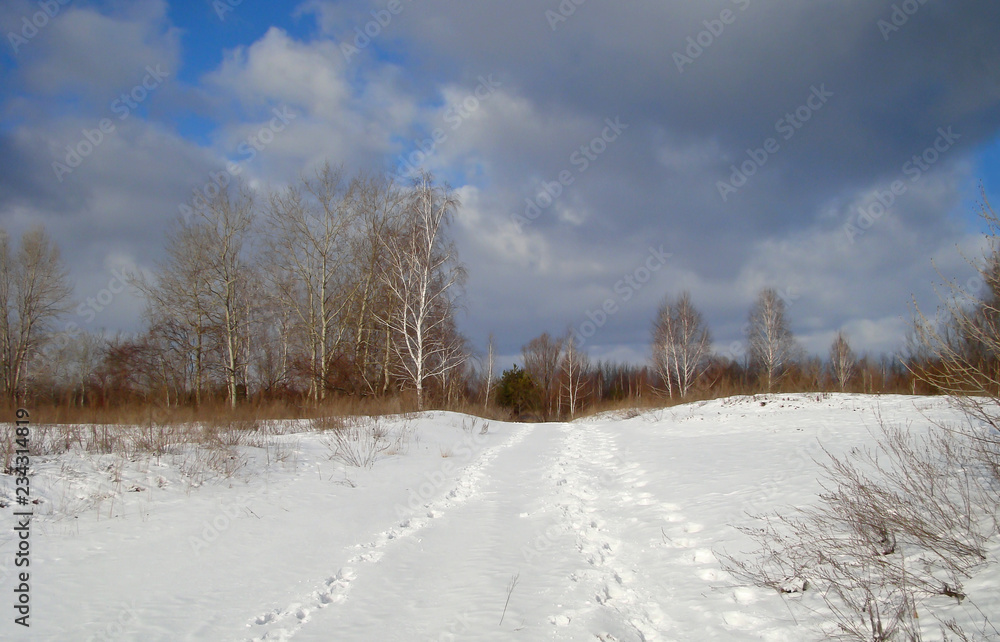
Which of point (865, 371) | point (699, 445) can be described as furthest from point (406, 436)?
point (865, 371)

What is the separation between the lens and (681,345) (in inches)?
1575

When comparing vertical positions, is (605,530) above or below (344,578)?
below

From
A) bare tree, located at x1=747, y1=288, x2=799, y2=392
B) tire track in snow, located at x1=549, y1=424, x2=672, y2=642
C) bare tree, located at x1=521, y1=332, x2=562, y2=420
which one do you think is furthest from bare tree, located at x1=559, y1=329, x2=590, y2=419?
tire track in snow, located at x1=549, y1=424, x2=672, y2=642

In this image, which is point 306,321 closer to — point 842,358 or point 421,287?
point 421,287

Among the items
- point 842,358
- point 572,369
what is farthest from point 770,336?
point 572,369

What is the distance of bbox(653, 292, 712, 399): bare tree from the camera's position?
3953 cm

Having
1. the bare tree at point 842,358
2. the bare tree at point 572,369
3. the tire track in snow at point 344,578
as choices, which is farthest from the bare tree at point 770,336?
the tire track in snow at point 344,578

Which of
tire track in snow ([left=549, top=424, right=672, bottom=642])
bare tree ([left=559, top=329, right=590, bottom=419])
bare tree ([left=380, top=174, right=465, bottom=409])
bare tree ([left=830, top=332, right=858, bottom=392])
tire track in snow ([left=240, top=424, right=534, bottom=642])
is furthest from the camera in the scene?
bare tree ([left=559, top=329, right=590, bottom=419])

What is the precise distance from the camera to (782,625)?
333 centimetres

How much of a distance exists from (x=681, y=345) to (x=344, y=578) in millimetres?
39339

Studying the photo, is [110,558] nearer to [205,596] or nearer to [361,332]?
[205,596]

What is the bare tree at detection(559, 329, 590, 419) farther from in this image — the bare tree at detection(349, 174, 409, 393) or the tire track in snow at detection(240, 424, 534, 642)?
the tire track in snow at detection(240, 424, 534, 642)

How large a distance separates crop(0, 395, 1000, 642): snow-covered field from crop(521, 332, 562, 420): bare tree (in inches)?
2142

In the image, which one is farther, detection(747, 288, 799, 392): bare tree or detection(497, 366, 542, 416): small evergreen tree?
detection(497, 366, 542, 416): small evergreen tree
